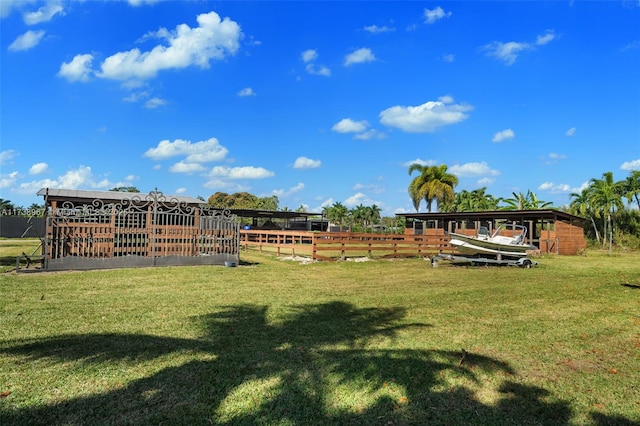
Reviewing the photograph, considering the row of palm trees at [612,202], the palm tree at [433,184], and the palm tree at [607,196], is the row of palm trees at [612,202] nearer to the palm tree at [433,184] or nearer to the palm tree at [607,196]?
the palm tree at [607,196]

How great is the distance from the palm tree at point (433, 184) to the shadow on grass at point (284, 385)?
3944cm

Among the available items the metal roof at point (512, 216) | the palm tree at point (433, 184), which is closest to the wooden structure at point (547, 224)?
the metal roof at point (512, 216)

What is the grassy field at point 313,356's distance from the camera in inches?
133

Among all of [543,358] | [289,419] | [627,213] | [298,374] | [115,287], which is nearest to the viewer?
[289,419]

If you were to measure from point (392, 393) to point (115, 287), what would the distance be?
23.9ft

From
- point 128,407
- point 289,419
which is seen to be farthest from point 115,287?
point 289,419

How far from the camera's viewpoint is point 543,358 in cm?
475

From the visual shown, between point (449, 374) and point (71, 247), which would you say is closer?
point (449, 374)

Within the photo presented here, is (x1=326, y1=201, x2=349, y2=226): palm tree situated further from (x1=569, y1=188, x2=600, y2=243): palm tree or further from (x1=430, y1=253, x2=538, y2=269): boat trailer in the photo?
(x1=430, y1=253, x2=538, y2=269): boat trailer

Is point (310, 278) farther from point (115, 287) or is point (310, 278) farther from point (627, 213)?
point (627, 213)

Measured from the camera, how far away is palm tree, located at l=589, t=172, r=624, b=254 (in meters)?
30.9

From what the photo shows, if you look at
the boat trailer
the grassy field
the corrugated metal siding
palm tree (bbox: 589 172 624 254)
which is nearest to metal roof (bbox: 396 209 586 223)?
palm tree (bbox: 589 172 624 254)

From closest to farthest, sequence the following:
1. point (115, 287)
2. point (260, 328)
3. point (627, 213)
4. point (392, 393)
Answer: point (392, 393) < point (260, 328) < point (115, 287) < point (627, 213)

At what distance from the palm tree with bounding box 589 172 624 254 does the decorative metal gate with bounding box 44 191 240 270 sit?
1150 inches
